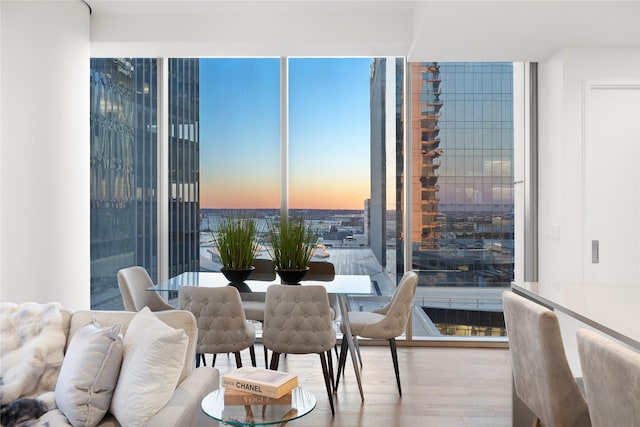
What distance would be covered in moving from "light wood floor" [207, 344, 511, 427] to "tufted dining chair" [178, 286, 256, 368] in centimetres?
64

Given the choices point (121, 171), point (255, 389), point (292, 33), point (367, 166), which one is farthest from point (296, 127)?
point (255, 389)

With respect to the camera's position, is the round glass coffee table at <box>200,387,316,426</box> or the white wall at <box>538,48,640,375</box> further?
the white wall at <box>538,48,640,375</box>

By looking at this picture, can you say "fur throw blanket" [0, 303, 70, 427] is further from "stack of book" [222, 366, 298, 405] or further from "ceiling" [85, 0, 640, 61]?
"ceiling" [85, 0, 640, 61]

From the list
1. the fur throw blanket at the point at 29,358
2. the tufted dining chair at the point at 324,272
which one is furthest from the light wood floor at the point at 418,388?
the fur throw blanket at the point at 29,358

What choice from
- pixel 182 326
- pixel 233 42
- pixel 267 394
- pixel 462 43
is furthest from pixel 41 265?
pixel 462 43

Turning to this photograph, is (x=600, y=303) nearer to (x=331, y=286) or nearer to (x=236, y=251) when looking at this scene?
(x=331, y=286)

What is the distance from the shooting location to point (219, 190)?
4.64 m

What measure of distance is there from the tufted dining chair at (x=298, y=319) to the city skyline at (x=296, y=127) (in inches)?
72.5

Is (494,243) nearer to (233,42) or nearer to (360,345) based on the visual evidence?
(360,345)

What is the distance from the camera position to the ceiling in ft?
11.7

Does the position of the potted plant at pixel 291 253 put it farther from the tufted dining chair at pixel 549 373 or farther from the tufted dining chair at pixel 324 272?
the tufted dining chair at pixel 549 373

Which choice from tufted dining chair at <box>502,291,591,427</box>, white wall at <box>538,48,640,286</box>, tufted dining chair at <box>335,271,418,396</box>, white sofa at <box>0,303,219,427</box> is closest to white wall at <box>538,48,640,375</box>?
white wall at <box>538,48,640,286</box>

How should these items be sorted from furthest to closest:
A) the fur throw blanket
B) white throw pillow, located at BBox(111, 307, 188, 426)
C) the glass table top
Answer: the glass table top → the fur throw blanket → white throw pillow, located at BBox(111, 307, 188, 426)

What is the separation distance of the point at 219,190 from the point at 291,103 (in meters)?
1.10
